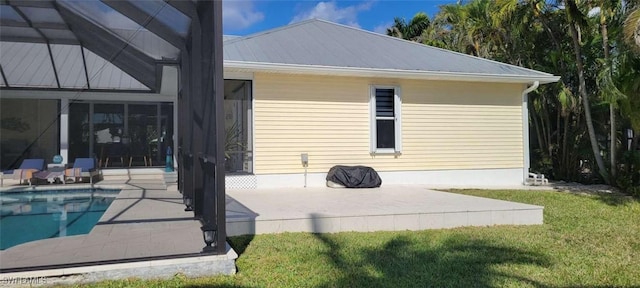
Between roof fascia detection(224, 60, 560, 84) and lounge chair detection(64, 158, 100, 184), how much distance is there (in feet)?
20.0

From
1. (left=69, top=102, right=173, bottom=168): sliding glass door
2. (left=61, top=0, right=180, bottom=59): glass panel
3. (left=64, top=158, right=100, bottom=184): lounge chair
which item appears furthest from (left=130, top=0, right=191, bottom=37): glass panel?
(left=69, top=102, right=173, bottom=168): sliding glass door

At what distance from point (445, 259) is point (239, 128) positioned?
6225 millimetres

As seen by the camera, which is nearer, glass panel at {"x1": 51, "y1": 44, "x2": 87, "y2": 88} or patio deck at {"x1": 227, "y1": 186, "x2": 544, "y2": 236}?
patio deck at {"x1": 227, "y1": 186, "x2": 544, "y2": 236}

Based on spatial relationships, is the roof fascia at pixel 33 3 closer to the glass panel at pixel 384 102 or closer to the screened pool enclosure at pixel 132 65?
the screened pool enclosure at pixel 132 65

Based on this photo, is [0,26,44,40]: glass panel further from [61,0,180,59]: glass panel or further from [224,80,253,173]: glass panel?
[224,80,253,173]: glass panel

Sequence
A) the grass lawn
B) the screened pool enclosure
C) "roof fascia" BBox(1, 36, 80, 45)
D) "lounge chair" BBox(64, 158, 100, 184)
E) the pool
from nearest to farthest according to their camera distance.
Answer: the grass lawn
the screened pool enclosure
"roof fascia" BBox(1, 36, 80, 45)
the pool
"lounge chair" BBox(64, 158, 100, 184)

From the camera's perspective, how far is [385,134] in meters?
10.9

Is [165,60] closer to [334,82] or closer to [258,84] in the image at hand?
[258,84]

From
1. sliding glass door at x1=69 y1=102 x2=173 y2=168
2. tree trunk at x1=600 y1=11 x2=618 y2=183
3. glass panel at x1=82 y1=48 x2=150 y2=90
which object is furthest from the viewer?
sliding glass door at x1=69 y1=102 x2=173 y2=168

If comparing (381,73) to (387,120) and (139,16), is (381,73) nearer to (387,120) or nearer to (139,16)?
(387,120)

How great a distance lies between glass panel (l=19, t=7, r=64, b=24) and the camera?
5.21m

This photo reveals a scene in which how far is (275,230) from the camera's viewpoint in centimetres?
590

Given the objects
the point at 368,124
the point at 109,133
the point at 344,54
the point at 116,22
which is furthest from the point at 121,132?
the point at 116,22

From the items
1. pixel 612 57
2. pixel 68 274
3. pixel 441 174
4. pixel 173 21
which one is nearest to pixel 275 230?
pixel 68 274
